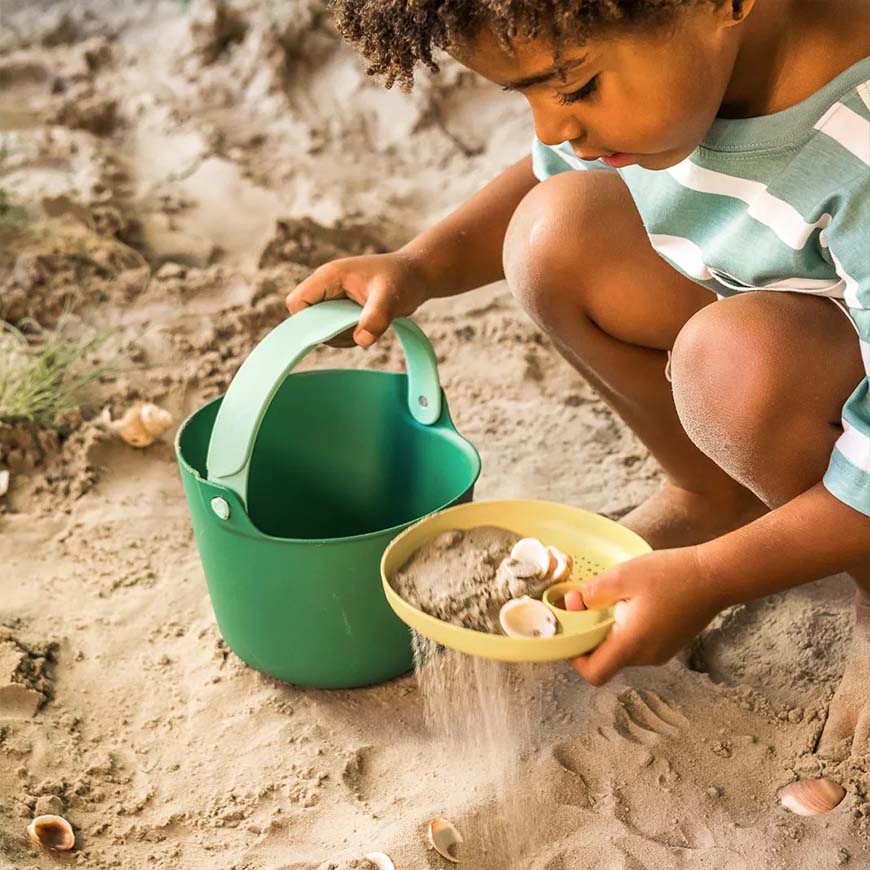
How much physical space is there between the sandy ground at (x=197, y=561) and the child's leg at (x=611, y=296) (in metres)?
0.24

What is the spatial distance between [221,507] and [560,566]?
39cm

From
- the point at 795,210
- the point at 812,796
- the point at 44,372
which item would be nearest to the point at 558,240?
the point at 795,210

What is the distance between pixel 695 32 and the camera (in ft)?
3.51

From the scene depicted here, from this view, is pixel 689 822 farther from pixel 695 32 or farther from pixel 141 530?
pixel 141 530

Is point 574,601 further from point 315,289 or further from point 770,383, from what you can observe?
point 315,289

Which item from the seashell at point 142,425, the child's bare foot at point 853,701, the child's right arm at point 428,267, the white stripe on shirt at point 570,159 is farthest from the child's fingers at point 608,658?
the seashell at point 142,425

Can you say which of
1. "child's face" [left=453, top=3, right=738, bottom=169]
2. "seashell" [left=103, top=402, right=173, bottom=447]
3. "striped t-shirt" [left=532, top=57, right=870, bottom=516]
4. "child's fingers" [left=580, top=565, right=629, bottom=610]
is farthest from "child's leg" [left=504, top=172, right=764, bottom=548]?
"seashell" [left=103, top=402, right=173, bottom=447]

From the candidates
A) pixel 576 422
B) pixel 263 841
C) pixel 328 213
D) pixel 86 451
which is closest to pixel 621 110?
pixel 263 841

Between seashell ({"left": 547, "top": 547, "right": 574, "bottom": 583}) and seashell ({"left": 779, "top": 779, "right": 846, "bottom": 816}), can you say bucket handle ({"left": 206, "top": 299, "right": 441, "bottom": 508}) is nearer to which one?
seashell ({"left": 547, "top": 547, "right": 574, "bottom": 583})

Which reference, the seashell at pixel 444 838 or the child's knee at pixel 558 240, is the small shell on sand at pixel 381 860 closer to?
the seashell at pixel 444 838

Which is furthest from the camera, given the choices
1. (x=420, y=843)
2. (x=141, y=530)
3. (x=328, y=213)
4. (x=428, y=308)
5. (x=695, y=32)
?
(x=328, y=213)

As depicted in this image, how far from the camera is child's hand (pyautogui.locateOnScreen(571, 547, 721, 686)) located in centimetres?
113

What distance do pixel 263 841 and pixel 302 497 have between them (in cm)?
54

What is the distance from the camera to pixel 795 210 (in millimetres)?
1179
